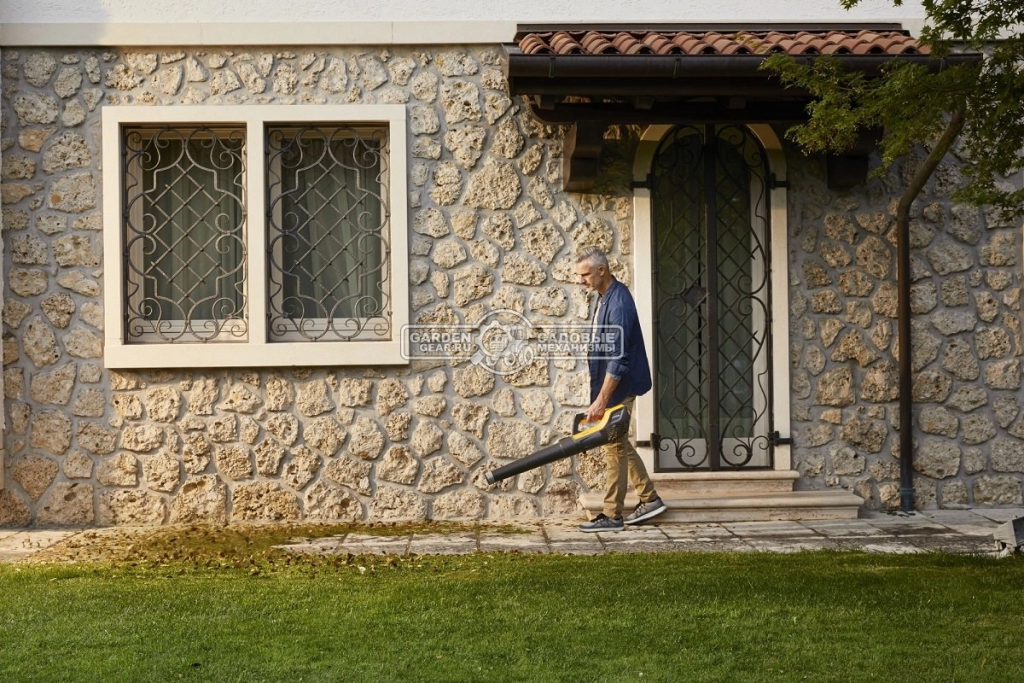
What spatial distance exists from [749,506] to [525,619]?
10.4 feet

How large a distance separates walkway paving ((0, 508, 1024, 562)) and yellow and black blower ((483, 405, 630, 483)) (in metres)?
0.49

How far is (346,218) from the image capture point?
811 centimetres

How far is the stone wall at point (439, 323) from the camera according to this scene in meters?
7.82

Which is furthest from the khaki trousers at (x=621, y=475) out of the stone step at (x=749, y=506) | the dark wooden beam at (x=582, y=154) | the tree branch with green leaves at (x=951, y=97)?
the tree branch with green leaves at (x=951, y=97)

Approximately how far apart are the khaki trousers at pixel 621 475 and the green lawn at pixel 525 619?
930mm

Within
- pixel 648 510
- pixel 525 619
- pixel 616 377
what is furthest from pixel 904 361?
pixel 525 619

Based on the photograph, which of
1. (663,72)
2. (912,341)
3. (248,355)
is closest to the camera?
(663,72)

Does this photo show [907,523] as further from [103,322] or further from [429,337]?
[103,322]

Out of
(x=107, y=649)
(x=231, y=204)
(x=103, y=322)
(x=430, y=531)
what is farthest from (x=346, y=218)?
(x=107, y=649)

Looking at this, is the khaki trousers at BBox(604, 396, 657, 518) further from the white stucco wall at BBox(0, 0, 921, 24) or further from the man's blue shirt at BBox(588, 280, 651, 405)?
the white stucco wall at BBox(0, 0, 921, 24)

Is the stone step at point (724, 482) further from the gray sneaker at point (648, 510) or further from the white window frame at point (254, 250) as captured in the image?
the white window frame at point (254, 250)

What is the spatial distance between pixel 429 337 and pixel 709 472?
2298mm

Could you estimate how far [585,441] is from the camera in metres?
7.12

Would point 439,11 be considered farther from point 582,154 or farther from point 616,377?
point 616,377
